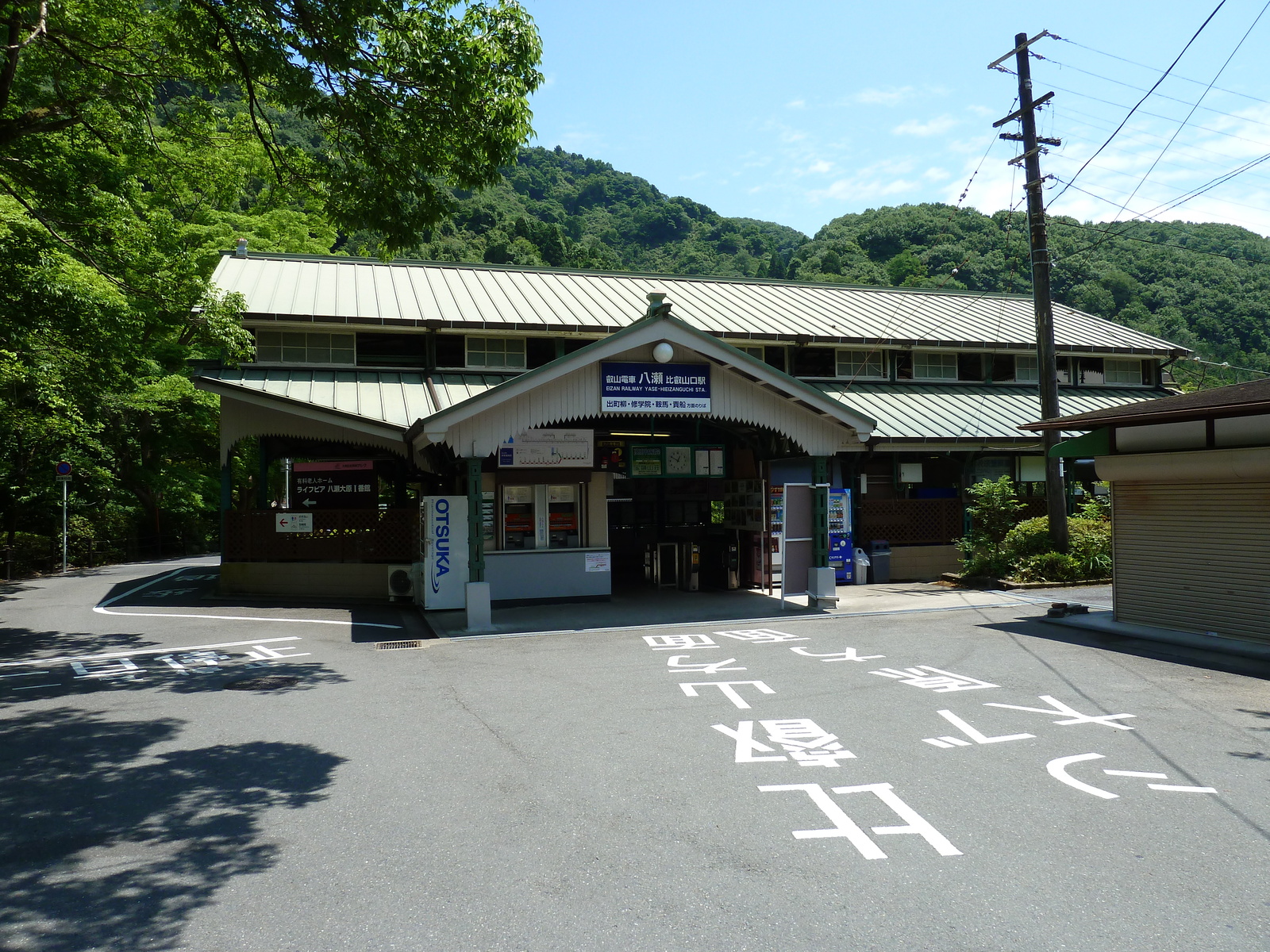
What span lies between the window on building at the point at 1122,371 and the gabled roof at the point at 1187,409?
14.5 meters

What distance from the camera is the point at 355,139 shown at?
11.7 meters

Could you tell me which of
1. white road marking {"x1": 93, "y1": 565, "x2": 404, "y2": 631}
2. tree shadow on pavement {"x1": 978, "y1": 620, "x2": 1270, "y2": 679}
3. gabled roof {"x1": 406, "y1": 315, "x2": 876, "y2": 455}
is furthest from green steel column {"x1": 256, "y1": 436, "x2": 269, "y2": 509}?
tree shadow on pavement {"x1": 978, "y1": 620, "x2": 1270, "y2": 679}

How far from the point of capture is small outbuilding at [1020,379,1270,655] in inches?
451

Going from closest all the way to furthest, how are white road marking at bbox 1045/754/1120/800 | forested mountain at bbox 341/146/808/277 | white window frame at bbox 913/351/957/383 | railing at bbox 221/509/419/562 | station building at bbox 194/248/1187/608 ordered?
1. white road marking at bbox 1045/754/1120/800
2. station building at bbox 194/248/1187/608
3. railing at bbox 221/509/419/562
4. white window frame at bbox 913/351/957/383
5. forested mountain at bbox 341/146/808/277

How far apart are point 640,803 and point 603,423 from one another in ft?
39.2

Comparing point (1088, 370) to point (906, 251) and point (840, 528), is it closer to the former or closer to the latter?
point (840, 528)

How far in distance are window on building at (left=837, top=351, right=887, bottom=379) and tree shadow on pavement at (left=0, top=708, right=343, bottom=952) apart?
63.3 feet

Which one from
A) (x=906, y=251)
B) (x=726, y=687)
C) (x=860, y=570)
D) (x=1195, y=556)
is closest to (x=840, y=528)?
(x=860, y=570)

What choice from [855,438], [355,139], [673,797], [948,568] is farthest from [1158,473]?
[355,139]

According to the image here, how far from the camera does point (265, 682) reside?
33.5 feet

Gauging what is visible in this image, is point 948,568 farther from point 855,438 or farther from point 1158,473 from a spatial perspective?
point 1158,473

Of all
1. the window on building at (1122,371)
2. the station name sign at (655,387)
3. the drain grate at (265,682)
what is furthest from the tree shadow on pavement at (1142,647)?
the window on building at (1122,371)

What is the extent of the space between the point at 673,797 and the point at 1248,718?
599 cm

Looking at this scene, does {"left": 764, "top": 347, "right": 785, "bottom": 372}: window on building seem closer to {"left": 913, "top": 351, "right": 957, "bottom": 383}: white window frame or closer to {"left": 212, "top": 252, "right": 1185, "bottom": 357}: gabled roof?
{"left": 212, "top": 252, "right": 1185, "bottom": 357}: gabled roof
